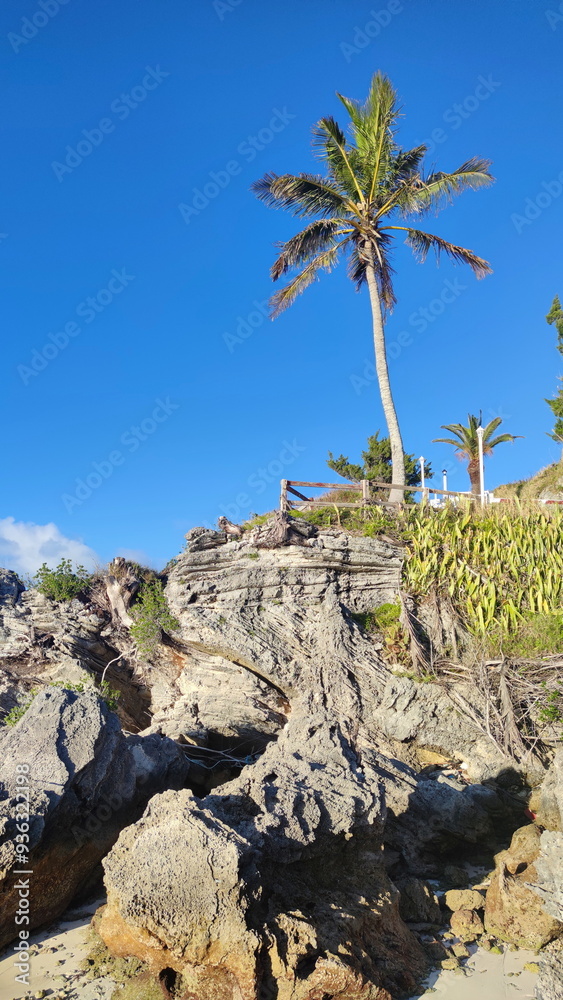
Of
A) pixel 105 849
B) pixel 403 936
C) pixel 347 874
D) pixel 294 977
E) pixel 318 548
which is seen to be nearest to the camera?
pixel 294 977

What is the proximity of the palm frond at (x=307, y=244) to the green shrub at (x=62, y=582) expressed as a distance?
10.3 meters

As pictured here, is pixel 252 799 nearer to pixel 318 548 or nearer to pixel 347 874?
pixel 347 874

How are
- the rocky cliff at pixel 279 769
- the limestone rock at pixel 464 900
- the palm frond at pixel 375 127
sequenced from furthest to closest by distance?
the palm frond at pixel 375 127
the limestone rock at pixel 464 900
the rocky cliff at pixel 279 769

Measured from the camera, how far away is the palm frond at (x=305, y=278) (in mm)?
18812

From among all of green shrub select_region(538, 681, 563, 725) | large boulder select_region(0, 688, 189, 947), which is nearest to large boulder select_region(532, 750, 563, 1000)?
green shrub select_region(538, 681, 563, 725)

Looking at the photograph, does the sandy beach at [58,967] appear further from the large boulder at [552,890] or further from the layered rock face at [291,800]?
the large boulder at [552,890]

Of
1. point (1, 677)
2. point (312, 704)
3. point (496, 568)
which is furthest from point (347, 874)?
point (1, 677)

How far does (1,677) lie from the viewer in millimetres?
14203

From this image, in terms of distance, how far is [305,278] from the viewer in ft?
62.0

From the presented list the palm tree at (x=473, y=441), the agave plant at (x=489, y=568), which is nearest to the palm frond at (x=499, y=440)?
the palm tree at (x=473, y=441)

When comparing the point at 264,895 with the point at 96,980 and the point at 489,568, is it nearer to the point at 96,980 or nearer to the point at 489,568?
the point at 96,980

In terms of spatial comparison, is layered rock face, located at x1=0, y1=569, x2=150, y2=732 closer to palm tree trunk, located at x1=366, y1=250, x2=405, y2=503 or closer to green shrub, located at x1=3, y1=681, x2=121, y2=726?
green shrub, located at x1=3, y1=681, x2=121, y2=726

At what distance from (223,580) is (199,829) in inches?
319

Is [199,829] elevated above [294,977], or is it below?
above
